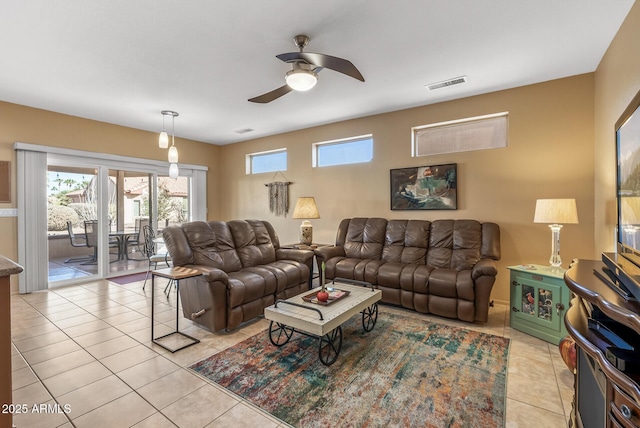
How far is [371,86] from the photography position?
357 centimetres

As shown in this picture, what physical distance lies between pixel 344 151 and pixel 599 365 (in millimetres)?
4432

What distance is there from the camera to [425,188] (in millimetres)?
4203

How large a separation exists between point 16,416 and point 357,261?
3.23 metres

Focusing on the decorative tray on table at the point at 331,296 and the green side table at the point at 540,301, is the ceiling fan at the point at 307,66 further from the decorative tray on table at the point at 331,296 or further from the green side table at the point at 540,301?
the green side table at the point at 540,301

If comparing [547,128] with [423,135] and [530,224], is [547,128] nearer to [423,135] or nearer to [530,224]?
[530,224]

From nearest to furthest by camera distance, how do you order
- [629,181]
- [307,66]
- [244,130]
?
[629,181]
[307,66]
[244,130]

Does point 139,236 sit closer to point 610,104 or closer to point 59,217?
point 59,217

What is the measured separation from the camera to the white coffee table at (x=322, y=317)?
7.03 feet

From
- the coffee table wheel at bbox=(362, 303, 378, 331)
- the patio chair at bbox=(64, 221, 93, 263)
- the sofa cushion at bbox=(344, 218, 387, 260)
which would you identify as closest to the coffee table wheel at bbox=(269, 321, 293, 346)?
the coffee table wheel at bbox=(362, 303, 378, 331)

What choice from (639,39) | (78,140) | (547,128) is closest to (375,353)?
(639,39)

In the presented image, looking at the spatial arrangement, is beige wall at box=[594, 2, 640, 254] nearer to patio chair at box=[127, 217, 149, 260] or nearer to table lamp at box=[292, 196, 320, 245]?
table lamp at box=[292, 196, 320, 245]

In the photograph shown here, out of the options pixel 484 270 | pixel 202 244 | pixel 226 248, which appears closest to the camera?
pixel 484 270

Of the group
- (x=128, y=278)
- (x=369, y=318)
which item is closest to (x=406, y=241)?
(x=369, y=318)

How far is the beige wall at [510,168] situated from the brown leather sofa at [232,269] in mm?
1507
